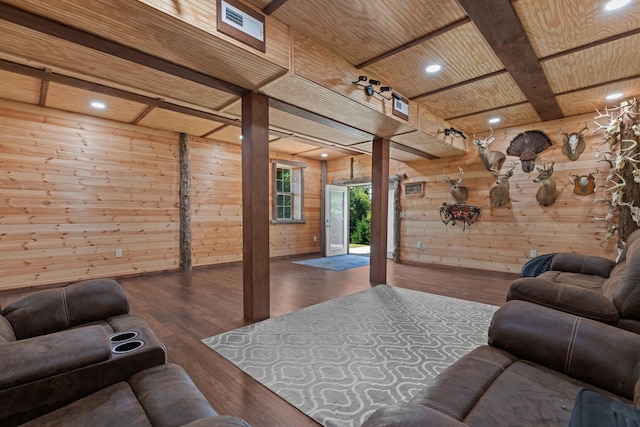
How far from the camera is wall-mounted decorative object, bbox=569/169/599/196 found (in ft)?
14.5

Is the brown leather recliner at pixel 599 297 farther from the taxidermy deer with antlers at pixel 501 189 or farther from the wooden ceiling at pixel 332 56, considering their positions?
the taxidermy deer with antlers at pixel 501 189

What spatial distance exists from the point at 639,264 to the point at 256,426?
2311 mm

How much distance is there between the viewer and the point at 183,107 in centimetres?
399

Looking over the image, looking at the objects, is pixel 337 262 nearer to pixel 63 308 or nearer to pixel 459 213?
pixel 459 213

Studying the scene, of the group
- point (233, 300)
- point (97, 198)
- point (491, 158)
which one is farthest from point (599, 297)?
point (97, 198)

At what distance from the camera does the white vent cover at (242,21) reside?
6.74ft

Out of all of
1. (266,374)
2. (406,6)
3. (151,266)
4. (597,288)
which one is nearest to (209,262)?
(151,266)

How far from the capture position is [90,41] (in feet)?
6.68

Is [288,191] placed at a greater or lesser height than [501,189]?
greater

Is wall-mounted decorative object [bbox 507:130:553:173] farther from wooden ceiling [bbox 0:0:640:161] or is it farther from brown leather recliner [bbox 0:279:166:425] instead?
brown leather recliner [bbox 0:279:166:425]

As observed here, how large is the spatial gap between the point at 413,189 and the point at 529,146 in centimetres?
223

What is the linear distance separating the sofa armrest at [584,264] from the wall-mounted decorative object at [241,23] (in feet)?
12.3

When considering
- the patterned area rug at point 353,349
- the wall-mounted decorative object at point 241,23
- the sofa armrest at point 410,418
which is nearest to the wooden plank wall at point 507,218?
the patterned area rug at point 353,349

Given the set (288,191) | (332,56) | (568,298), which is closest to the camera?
(568,298)
